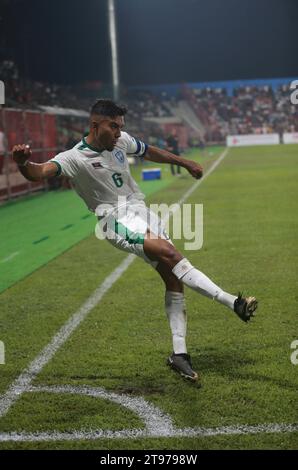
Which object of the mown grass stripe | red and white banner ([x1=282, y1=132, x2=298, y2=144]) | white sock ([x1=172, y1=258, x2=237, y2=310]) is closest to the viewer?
white sock ([x1=172, y1=258, x2=237, y2=310])

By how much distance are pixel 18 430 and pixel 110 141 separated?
2.18m

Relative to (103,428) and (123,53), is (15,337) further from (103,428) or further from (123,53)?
(123,53)

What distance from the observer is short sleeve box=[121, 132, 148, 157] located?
507 centimetres

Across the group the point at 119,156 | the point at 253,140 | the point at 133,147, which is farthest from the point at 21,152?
the point at 253,140

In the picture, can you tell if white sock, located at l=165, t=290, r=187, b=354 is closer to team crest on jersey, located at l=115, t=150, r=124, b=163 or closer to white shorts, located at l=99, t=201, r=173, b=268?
white shorts, located at l=99, t=201, r=173, b=268

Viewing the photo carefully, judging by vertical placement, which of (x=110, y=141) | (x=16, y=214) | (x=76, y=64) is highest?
(x=76, y=64)

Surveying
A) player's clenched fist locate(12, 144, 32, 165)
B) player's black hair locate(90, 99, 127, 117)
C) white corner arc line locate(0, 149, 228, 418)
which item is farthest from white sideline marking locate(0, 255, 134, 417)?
player's black hair locate(90, 99, 127, 117)

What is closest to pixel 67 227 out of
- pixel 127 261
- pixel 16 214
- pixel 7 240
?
pixel 7 240

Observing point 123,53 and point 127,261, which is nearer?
point 127,261

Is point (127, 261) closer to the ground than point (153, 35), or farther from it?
closer to the ground

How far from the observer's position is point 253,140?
57.5 meters

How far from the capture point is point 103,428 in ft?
12.2

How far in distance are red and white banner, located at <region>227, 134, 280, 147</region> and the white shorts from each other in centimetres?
5350
